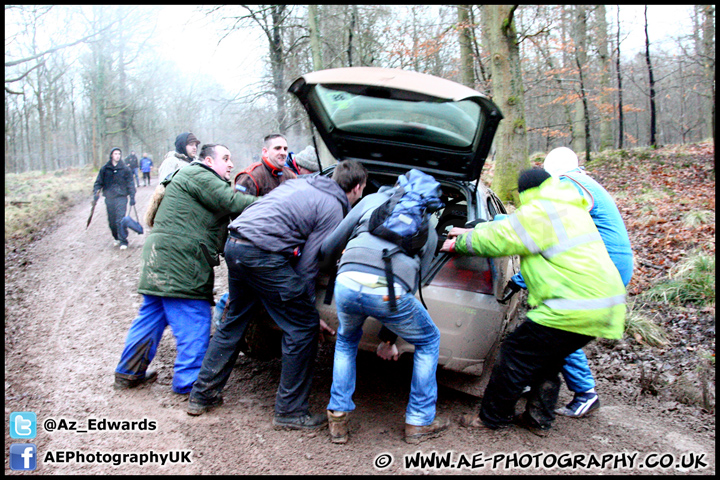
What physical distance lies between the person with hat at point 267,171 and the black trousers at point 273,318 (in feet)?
3.76

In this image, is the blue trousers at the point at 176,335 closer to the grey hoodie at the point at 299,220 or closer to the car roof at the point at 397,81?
the grey hoodie at the point at 299,220

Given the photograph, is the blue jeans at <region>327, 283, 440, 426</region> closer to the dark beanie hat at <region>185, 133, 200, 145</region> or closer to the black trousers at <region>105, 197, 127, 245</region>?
the dark beanie hat at <region>185, 133, 200, 145</region>

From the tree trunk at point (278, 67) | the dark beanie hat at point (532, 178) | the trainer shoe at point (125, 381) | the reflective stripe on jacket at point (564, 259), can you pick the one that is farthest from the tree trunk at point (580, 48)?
the trainer shoe at point (125, 381)

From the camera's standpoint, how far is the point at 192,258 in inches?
143

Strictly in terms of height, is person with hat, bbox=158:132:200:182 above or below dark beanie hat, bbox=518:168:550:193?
above

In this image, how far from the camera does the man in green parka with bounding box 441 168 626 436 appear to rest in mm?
2863

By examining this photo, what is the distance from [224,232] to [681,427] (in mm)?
3663

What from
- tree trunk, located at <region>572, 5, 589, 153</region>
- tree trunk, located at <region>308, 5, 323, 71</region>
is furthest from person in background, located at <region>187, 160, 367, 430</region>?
tree trunk, located at <region>572, 5, 589, 153</region>

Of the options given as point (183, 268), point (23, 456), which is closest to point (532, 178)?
point (183, 268)

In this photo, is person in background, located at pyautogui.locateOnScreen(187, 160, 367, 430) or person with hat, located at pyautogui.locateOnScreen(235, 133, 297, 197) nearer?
person in background, located at pyautogui.locateOnScreen(187, 160, 367, 430)

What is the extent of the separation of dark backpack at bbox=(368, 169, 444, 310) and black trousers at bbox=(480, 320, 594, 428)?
0.88 m

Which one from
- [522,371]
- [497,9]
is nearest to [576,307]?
[522,371]

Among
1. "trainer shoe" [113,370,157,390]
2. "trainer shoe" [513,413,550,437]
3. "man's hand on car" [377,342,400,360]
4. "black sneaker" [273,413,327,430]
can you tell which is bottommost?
"trainer shoe" [513,413,550,437]

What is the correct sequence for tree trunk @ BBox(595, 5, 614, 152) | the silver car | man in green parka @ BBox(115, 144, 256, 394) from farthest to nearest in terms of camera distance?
tree trunk @ BBox(595, 5, 614, 152)
man in green parka @ BBox(115, 144, 256, 394)
the silver car
